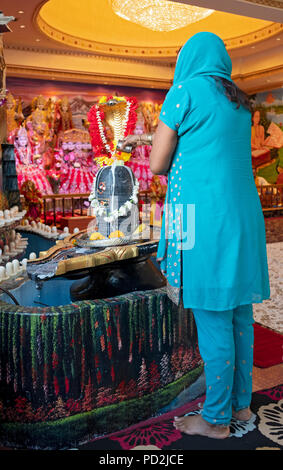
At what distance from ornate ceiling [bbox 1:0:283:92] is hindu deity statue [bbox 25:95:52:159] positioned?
62 centimetres

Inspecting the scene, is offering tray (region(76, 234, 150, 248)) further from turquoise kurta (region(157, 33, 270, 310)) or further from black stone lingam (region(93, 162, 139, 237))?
turquoise kurta (region(157, 33, 270, 310))

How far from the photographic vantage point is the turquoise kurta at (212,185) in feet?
5.49

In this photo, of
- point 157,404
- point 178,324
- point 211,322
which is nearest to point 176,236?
point 211,322

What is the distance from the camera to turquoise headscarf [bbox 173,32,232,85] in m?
1.69

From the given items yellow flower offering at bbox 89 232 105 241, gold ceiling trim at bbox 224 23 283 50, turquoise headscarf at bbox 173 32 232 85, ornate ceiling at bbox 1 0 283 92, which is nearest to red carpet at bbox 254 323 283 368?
yellow flower offering at bbox 89 232 105 241

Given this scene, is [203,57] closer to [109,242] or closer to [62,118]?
[109,242]

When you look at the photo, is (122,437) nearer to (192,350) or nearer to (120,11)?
(192,350)

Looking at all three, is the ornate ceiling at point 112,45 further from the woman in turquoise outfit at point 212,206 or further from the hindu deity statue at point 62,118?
the woman in turquoise outfit at point 212,206

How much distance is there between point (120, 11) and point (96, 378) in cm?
679

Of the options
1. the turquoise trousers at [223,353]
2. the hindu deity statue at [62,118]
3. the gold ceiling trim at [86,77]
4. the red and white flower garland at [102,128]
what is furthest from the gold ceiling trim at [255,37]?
the turquoise trousers at [223,353]

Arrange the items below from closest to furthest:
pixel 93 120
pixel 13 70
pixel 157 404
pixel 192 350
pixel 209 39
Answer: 1. pixel 209 39
2. pixel 157 404
3. pixel 192 350
4. pixel 93 120
5. pixel 13 70

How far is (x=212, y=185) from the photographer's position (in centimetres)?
169

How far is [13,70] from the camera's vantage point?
930 centimetres

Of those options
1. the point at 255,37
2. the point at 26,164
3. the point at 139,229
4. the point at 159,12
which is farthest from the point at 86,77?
the point at 139,229
